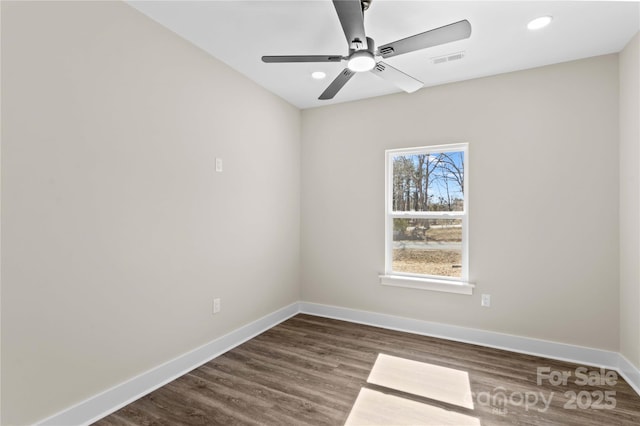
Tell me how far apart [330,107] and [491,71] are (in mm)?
1848

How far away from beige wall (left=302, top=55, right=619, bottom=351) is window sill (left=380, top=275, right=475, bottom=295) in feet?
0.24

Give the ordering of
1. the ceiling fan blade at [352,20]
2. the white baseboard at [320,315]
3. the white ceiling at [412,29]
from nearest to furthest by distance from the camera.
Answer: the ceiling fan blade at [352,20], the white baseboard at [320,315], the white ceiling at [412,29]

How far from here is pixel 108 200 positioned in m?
2.04

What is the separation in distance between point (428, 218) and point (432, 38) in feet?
6.91

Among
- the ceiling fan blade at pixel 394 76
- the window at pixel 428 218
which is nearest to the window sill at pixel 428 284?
the window at pixel 428 218

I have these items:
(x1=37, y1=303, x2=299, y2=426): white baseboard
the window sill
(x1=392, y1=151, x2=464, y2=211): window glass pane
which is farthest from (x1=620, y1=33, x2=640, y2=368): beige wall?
(x1=37, y1=303, x2=299, y2=426): white baseboard

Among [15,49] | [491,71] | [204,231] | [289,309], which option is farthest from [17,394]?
[491,71]

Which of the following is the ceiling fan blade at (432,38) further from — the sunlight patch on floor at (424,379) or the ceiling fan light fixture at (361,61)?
the sunlight patch on floor at (424,379)

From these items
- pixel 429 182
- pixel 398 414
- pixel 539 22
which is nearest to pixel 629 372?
pixel 398 414

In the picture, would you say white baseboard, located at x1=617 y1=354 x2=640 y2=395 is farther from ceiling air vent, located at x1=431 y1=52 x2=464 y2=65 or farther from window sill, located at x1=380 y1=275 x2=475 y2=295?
ceiling air vent, located at x1=431 y1=52 x2=464 y2=65

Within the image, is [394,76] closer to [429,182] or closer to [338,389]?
[429,182]

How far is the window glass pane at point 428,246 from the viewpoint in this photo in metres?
3.35

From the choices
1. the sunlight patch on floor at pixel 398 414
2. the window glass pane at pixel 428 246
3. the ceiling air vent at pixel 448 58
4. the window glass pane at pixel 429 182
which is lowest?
the sunlight patch on floor at pixel 398 414

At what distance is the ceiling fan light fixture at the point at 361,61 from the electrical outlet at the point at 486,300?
2527 mm
